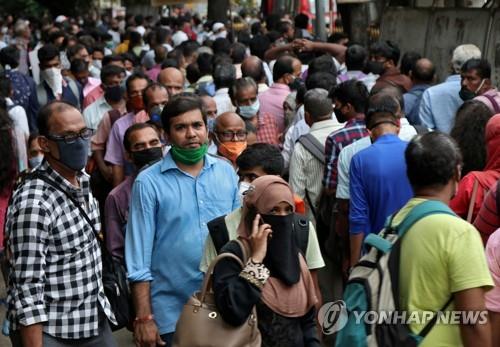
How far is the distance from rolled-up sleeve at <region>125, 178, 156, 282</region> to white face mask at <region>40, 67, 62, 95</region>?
7889 mm

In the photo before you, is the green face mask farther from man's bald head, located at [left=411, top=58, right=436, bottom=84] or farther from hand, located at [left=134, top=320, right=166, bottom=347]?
man's bald head, located at [left=411, top=58, right=436, bottom=84]

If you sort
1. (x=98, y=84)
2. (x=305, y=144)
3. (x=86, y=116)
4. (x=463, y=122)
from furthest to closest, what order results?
(x=98, y=84) → (x=86, y=116) → (x=305, y=144) → (x=463, y=122)

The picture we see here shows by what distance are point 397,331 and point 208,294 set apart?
2.70ft

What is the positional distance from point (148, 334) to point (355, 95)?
9.57ft

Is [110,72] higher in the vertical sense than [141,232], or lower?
lower

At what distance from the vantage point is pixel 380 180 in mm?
6320

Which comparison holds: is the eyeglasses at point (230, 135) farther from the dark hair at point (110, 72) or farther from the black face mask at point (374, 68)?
the black face mask at point (374, 68)

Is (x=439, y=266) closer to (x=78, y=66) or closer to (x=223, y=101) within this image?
(x=223, y=101)

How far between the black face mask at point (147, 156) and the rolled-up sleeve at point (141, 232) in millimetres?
1735

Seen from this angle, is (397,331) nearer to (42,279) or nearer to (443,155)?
(443,155)

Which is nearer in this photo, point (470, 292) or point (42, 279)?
point (470, 292)

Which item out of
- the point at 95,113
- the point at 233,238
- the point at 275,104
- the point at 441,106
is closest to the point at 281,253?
the point at 233,238

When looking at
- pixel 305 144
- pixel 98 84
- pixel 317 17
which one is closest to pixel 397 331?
pixel 305 144

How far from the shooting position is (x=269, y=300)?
4.39m
